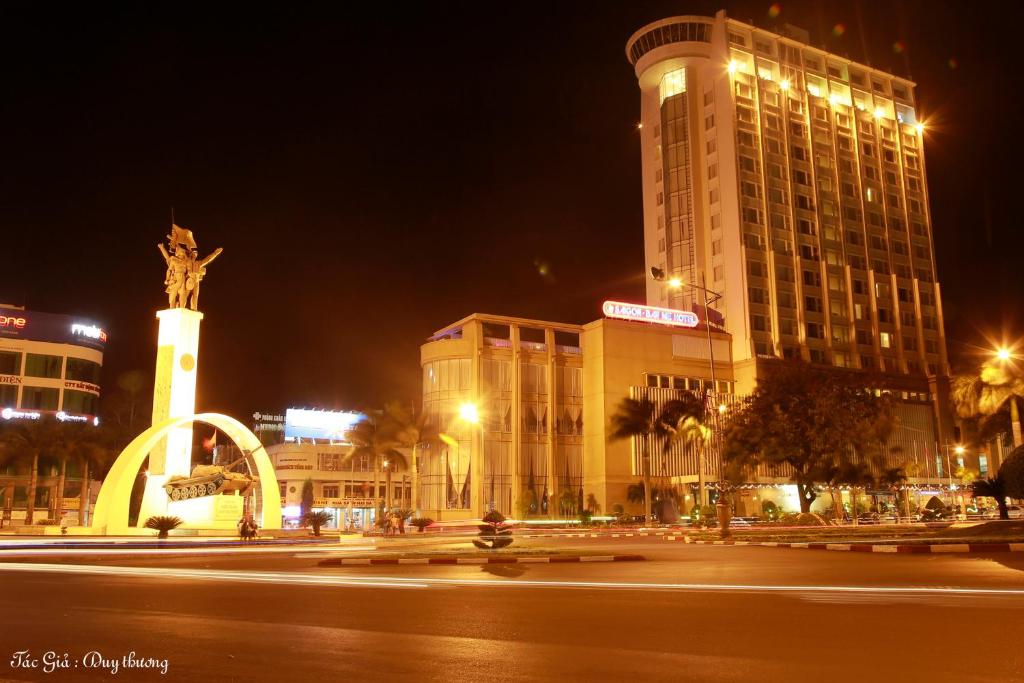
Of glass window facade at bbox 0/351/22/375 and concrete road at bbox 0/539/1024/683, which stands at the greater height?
glass window facade at bbox 0/351/22/375

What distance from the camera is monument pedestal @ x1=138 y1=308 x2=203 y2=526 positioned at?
41.9 meters

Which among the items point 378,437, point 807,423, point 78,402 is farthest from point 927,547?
point 78,402

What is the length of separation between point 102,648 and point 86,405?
98.8 metres

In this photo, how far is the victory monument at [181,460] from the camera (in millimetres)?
40875

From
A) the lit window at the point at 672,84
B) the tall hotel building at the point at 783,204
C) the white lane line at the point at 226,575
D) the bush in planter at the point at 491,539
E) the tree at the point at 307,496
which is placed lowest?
the white lane line at the point at 226,575

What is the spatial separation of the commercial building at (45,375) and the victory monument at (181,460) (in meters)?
52.4

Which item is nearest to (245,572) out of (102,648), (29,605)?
(29,605)

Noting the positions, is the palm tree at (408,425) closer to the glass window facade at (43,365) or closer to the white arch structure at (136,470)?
the white arch structure at (136,470)

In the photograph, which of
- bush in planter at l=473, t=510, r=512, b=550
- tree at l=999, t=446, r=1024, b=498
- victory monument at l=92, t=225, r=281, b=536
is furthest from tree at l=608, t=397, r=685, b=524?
bush in planter at l=473, t=510, r=512, b=550

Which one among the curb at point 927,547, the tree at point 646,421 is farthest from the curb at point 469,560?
the tree at point 646,421

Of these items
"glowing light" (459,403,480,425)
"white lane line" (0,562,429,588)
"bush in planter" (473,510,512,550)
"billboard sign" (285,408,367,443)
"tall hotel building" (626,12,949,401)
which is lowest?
"white lane line" (0,562,429,588)

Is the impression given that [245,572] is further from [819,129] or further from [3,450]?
[819,129]

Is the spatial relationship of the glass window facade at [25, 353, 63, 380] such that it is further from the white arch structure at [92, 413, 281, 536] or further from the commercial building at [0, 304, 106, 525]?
the white arch structure at [92, 413, 281, 536]

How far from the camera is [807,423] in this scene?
50.4m
